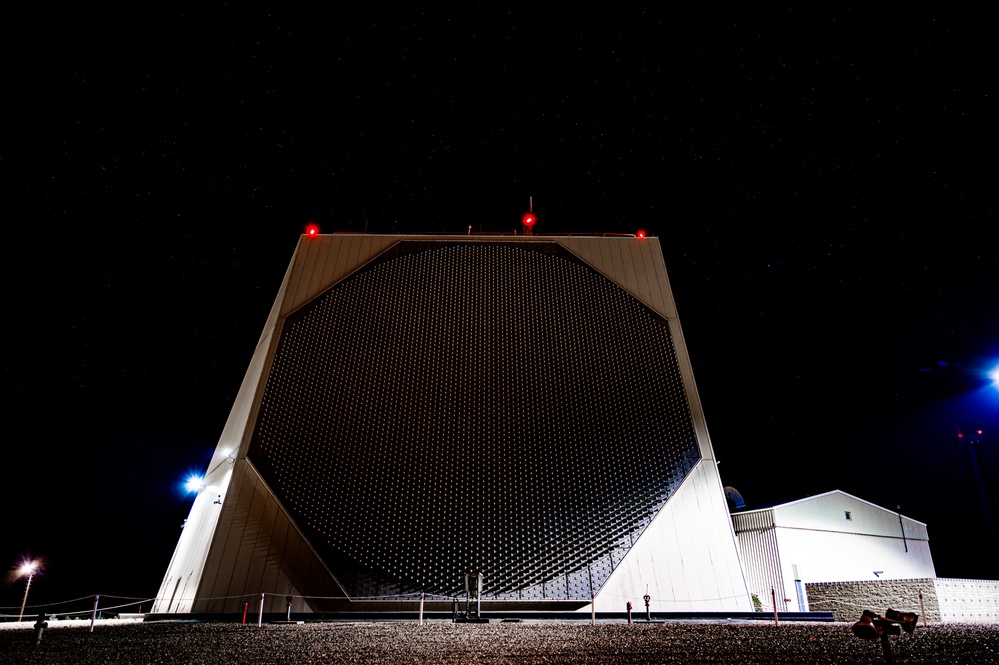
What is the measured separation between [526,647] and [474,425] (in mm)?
6469

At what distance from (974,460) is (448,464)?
1397cm

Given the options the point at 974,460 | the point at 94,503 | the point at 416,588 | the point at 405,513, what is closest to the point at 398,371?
the point at 405,513

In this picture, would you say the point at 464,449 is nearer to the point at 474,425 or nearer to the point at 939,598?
the point at 474,425

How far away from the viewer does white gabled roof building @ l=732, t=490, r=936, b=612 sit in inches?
496

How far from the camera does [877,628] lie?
236 cm

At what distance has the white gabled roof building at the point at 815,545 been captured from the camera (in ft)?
41.3

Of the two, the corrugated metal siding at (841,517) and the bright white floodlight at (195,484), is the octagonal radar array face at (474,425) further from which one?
the corrugated metal siding at (841,517)

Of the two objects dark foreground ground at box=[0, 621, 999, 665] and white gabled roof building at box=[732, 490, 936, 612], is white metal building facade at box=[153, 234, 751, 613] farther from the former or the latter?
white gabled roof building at box=[732, 490, 936, 612]

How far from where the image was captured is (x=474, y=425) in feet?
31.2

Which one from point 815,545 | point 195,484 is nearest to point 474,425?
point 195,484

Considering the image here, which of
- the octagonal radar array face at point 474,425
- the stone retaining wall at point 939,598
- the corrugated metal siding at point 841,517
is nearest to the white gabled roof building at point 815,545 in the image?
the corrugated metal siding at point 841,517

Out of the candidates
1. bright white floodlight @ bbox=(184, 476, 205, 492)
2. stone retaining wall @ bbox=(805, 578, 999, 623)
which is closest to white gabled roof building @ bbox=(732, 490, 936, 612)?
stone retaining wall @ bbox=(805, 578, 999, 623)

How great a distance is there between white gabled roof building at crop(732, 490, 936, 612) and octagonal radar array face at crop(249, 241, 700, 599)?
5.30 meters

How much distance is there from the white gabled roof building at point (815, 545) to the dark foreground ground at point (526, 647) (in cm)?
1015
